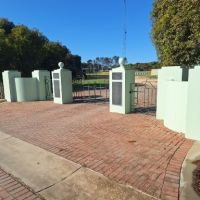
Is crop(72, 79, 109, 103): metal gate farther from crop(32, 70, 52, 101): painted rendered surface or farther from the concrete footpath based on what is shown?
the concrete footpath

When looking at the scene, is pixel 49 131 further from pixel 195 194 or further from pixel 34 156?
pixel 195 194

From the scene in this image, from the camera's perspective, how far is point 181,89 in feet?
18.1

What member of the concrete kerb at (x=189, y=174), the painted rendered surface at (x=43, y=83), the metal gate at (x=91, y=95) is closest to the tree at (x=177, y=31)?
the concrete kerb at (x=189, y=174)

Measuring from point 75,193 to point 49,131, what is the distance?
3394 mm

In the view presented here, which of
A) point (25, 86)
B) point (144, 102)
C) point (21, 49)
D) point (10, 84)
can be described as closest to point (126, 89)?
point (144, 102)

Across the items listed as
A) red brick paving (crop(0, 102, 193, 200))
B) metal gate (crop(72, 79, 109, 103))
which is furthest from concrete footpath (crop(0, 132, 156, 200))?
metal gate (crop(72, 79, 109, 103))

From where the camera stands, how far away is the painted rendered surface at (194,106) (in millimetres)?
4871

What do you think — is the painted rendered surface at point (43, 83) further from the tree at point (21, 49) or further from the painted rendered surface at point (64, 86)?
the tree at point (21, 49)

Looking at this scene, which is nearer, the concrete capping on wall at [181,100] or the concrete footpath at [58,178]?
the concrete footpath at [58,178]

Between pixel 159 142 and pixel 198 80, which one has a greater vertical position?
pixel 198 80

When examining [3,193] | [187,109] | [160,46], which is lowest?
[3,193]

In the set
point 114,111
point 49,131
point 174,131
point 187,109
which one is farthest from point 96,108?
point 187,109

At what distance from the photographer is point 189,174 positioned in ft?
11.6

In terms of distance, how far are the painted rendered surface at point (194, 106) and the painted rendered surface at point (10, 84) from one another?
33.8 ft
